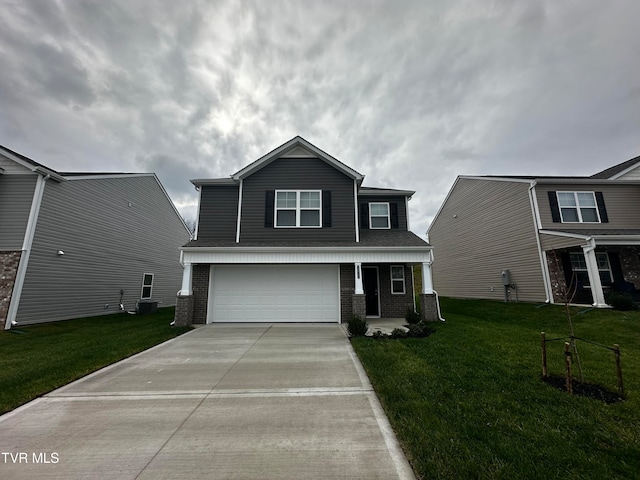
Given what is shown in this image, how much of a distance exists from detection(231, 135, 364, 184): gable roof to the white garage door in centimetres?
406

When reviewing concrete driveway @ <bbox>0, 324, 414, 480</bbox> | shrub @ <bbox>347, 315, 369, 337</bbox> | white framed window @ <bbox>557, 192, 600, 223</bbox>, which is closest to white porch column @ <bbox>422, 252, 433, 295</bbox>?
shrub @ <bbox>347, 315, 369, 337</bbox>

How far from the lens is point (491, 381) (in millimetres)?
4281

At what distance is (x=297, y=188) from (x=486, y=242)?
1191 cm

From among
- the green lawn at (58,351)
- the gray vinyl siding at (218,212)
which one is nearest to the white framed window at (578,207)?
the gray vinyl siding at (218,212)

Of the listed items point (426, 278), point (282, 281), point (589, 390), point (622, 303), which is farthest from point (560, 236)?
point (282, 281)

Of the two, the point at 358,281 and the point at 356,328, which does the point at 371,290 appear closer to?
the point at 358,281

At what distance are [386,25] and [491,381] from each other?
11.1 metres

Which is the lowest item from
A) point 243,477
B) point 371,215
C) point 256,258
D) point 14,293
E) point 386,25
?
point 243,477

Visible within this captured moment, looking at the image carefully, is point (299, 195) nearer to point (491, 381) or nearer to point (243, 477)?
point (491, 381)

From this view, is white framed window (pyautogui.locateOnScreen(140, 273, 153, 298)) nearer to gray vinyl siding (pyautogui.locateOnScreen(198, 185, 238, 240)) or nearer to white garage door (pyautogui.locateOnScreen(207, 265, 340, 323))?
gray vinyl siding (pyautogui.locateOnScreen(198, 185, 238, 240))

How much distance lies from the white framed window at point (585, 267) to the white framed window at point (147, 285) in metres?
22.8

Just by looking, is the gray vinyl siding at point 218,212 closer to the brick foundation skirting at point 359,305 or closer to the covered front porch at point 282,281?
the covered front porch at point 282,281

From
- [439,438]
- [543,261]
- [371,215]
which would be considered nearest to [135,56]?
[371,215]

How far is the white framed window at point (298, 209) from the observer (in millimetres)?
11133
